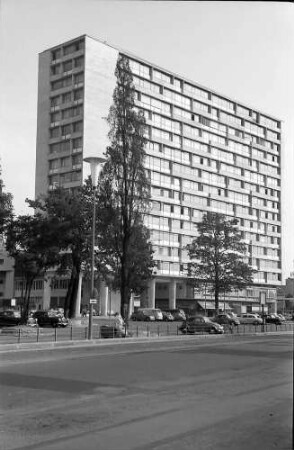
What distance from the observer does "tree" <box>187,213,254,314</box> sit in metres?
56.5

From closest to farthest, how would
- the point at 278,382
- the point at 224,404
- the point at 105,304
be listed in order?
the point at 278,382 → the point at 224,404 → the point at 105,304

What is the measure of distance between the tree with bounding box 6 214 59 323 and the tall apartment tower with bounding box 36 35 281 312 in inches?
1511

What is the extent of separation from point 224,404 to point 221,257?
176ft

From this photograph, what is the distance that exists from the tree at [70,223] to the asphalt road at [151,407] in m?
26.5

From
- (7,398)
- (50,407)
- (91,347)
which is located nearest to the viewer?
(50,407)

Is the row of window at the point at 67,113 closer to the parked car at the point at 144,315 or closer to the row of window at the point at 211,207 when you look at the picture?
the row of window at the point at 211,207

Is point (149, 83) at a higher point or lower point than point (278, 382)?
higher

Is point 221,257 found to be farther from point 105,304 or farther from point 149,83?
point 149,83

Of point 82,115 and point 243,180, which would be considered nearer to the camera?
point 82,115

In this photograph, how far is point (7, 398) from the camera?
901cm

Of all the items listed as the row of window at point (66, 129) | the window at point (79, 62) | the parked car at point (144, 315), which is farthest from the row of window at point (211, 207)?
the window at point (79, 62)

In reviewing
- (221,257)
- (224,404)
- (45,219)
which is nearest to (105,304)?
(221,257)

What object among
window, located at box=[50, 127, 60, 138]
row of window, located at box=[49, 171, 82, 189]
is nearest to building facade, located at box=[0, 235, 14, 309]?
row of window, located at box=[49, 171, 82, 189]

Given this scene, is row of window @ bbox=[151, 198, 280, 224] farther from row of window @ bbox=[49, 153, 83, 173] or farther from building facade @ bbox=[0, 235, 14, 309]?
building facade @ bbox=[0, 235, 14, 309]
